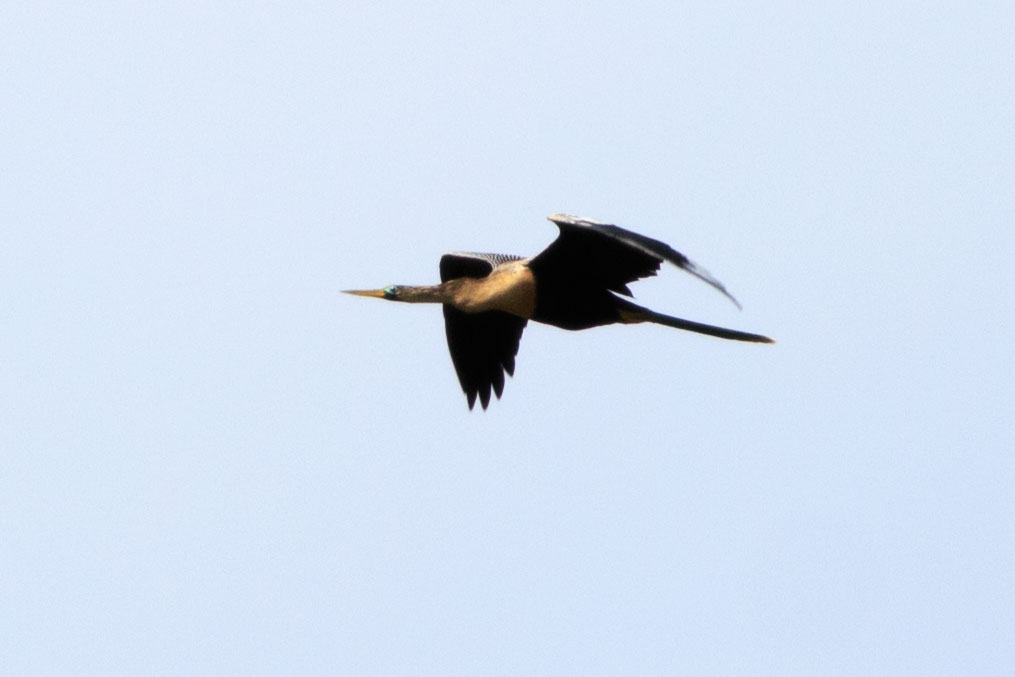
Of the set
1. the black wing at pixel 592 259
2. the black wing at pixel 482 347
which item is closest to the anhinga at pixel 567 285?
the black wing at pixel 592 259

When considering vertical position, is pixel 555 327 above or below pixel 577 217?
below

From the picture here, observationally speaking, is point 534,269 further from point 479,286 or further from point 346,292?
point 346,292

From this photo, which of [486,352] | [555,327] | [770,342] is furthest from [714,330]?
[486,352]

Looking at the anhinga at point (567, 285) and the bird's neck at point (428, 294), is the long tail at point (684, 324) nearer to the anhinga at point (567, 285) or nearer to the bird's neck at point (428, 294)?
the anhinga at point (567, 285)

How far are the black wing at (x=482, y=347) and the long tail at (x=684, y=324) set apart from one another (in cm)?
183

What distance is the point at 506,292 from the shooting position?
40.3ft

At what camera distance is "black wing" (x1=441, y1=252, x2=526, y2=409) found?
13703 millimetres

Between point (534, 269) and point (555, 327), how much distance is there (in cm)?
49

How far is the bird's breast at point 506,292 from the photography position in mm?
12211

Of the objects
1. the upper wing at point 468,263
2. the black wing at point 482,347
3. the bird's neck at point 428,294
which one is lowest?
the black wing at point 482,347

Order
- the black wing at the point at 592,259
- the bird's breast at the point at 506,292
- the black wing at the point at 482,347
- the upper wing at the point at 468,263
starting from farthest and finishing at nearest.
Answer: the black wing at the point at 482,347
the upper wing at the point at 468,263
the bird's breast at the point at 506,292
the black wing at the point at 592,259

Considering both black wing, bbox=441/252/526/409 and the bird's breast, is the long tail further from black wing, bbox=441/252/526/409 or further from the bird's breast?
black wing, bbox=441/252/526/409

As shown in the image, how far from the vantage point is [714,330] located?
1203cm

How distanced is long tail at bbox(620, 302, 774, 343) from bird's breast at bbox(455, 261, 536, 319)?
0.73 meters
